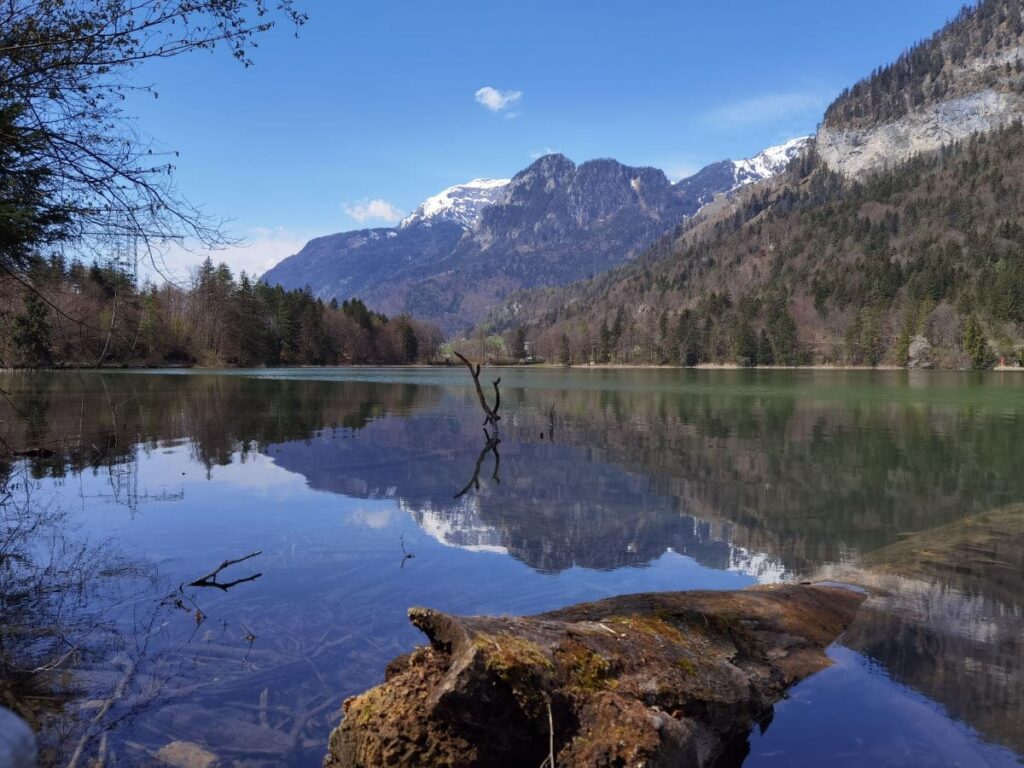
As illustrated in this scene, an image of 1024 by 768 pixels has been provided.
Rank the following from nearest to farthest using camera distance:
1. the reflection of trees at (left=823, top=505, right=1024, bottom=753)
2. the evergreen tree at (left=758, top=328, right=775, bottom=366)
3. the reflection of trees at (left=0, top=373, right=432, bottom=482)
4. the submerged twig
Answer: the reflection of trees at (left=823, top=505, right=1024, bottom=753) < the submerged twig < the reflection of trees at (left=0, top=373, right=432, bottom=482) < the evergreen tree at (left=758, top=328, right=775, bottom=366)

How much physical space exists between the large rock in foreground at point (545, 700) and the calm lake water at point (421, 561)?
1.11m

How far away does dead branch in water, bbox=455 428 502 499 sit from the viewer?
791 inches

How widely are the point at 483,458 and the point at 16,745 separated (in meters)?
24.2

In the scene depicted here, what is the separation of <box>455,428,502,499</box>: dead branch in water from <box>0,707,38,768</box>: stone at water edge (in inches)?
658

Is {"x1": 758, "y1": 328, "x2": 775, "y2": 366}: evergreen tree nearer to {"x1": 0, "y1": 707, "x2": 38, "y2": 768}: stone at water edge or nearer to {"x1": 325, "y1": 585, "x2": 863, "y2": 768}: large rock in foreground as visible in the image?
{"x1": 325, "y1": 585, "x2": 863, "y2": 768}: large rock in foreground

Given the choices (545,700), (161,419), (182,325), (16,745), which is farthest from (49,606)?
(182,325)

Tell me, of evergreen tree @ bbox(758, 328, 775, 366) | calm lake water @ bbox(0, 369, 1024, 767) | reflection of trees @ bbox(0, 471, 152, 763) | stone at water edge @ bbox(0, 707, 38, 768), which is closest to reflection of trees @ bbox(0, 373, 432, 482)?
calm lake water @ bbox(0, 369, 1024, 767)

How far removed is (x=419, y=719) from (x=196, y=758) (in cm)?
249

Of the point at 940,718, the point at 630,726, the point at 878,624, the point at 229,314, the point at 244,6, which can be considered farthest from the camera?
the point at 229,314

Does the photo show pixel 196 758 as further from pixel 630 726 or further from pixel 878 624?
pixel 878 624

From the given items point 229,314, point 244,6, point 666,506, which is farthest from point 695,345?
point 244,6

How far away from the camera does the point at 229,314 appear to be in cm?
11525

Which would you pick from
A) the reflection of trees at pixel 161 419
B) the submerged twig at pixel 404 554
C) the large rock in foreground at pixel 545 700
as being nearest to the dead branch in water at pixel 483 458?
the submerged twig at pixel 404 554

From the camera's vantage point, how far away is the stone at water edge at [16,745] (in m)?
1.76
